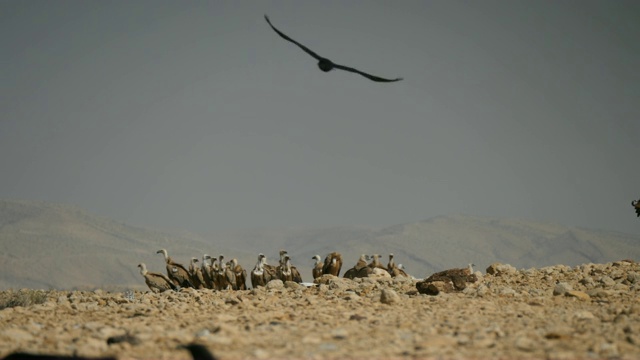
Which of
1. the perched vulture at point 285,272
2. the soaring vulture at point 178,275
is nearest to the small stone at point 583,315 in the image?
the perched vulture at point 285,272

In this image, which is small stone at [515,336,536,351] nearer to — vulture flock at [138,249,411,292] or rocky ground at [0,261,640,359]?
rocky ground at [0,261,640,359]

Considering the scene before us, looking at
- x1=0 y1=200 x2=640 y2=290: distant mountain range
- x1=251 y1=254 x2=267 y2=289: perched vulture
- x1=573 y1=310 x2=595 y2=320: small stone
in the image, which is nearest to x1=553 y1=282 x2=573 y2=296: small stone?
x1=573 y1=310 x2=595 y2=320: small stone

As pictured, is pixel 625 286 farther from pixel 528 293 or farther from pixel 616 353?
pixel 616 353

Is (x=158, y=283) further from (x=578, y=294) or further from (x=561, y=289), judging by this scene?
(x=578, y=294)

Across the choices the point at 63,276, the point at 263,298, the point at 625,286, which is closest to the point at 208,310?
the point at 263,298

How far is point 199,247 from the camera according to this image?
366ft

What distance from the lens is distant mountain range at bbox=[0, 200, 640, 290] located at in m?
86.2

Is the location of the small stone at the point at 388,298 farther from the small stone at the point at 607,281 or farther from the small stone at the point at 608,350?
the small stone at the point at 607,281

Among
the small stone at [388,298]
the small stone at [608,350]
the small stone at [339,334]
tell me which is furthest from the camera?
the small stone at [388,298]

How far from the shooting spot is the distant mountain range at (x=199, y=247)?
86250 mm

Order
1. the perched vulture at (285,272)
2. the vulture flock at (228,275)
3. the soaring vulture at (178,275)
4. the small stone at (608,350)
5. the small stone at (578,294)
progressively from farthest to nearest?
1. the soaring vulture at (178,275)
2. the vulture flock at (228,275)
3. the perched vulture at (285,272)
4. the small stone at (578,294)
5. the small stone at (608,350)

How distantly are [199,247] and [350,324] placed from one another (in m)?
105

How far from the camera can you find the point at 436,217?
156m

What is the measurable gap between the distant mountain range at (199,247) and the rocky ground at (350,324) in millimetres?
64022
